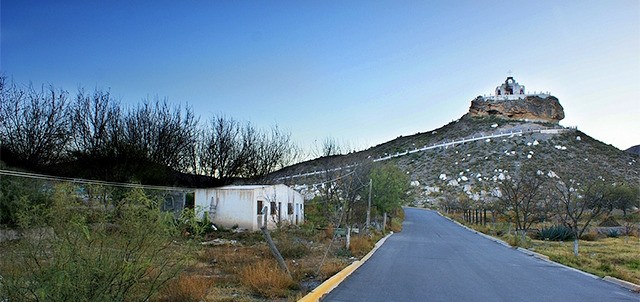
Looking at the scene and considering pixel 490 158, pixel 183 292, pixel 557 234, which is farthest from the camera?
pixel 490 158

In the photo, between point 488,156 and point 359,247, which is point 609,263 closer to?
point 359,247

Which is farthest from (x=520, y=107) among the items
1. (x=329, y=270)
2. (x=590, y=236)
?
(x=329, y=270)

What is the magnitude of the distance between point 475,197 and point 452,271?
163 ft

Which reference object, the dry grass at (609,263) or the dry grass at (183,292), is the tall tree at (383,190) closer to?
the dry grass at (609,263)

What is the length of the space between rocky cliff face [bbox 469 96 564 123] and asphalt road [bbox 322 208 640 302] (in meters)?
93.1

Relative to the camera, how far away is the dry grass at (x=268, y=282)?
10.4m

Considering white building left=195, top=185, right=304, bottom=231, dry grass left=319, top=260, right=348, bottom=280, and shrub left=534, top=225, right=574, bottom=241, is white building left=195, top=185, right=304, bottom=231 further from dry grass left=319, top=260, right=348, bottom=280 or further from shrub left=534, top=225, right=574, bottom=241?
shrub left=534, top=225, right=574, bottom=241

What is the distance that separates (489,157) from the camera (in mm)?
74812

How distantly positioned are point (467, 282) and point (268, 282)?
5.49 meters

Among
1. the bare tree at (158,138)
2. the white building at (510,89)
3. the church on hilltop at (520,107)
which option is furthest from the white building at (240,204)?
the white building at (510,89)

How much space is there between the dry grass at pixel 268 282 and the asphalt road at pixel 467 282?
3.34 ft

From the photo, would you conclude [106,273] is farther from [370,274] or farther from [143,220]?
[370,274]

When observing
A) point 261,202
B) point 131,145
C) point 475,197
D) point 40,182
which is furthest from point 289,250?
point 475,197

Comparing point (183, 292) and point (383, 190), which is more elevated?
point (383, 190)
